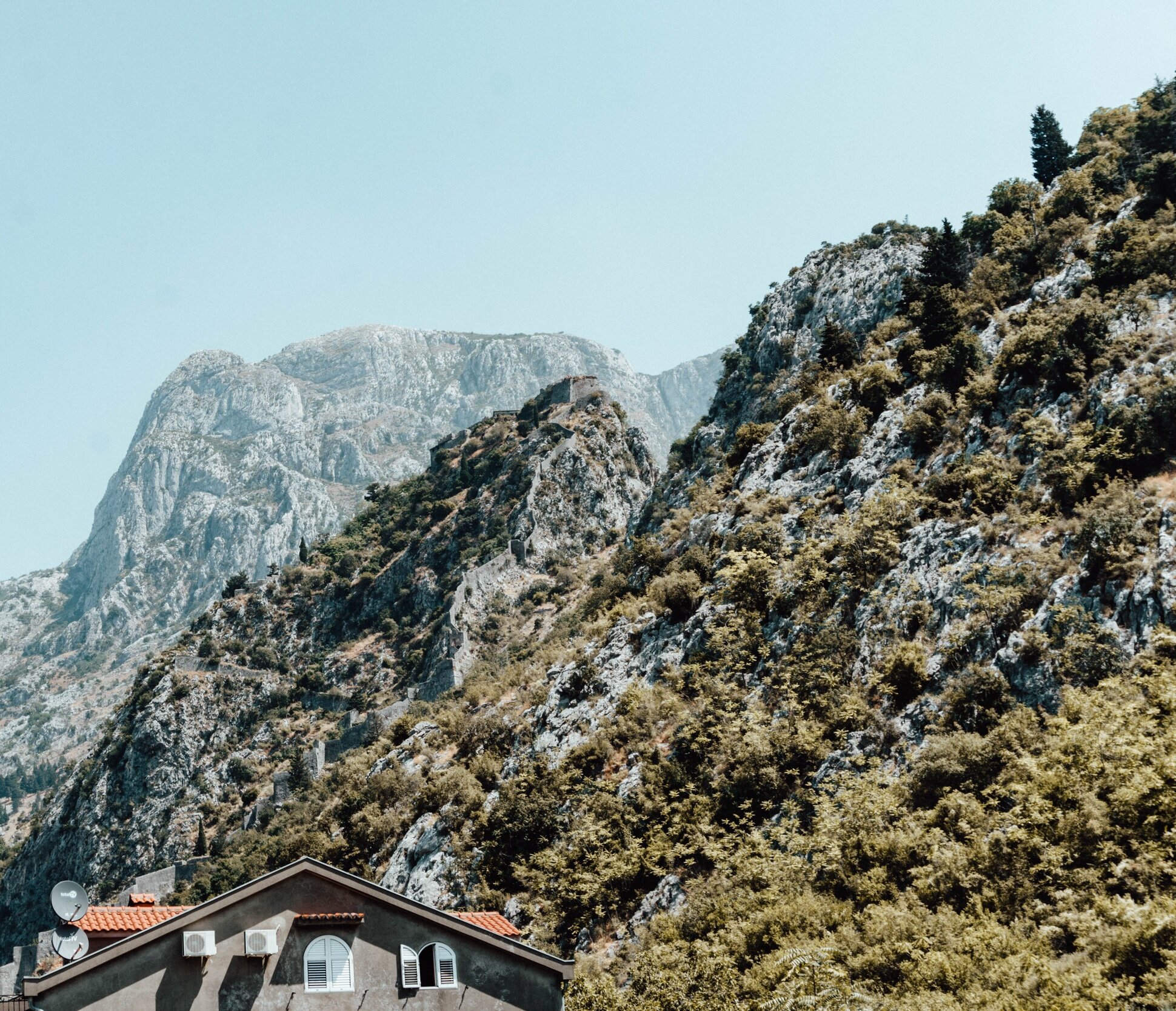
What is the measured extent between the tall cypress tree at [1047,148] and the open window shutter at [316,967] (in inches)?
2259

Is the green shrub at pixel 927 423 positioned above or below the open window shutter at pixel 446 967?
above

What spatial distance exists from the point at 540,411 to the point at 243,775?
46.0 m

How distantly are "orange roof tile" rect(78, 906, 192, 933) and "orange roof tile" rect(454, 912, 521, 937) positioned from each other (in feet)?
17.2

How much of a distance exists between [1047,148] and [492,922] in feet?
191

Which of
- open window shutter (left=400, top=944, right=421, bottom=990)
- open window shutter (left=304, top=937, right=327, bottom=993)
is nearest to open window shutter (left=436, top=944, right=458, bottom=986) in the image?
open window shutter (left=400, top=944, right=421, bottom=990)

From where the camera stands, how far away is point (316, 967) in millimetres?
17094

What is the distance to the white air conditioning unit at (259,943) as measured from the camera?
16609mm

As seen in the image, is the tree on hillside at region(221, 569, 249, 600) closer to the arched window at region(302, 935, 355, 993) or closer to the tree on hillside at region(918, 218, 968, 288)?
the tree on hillside at region(918, 218, 968, 288)

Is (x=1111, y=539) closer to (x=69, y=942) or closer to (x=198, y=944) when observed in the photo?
(x=198, y=944)

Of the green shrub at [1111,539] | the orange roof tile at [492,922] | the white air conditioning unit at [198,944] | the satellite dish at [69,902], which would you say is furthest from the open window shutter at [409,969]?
the green shrub at [1111,539]

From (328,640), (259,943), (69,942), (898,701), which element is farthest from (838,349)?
(328,640)

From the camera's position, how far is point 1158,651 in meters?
Answer: 20.3

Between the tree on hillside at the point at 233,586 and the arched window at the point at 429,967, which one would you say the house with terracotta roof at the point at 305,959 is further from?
the tree on hillside at the point at 233,586

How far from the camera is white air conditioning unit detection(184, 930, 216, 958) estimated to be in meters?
16.1
